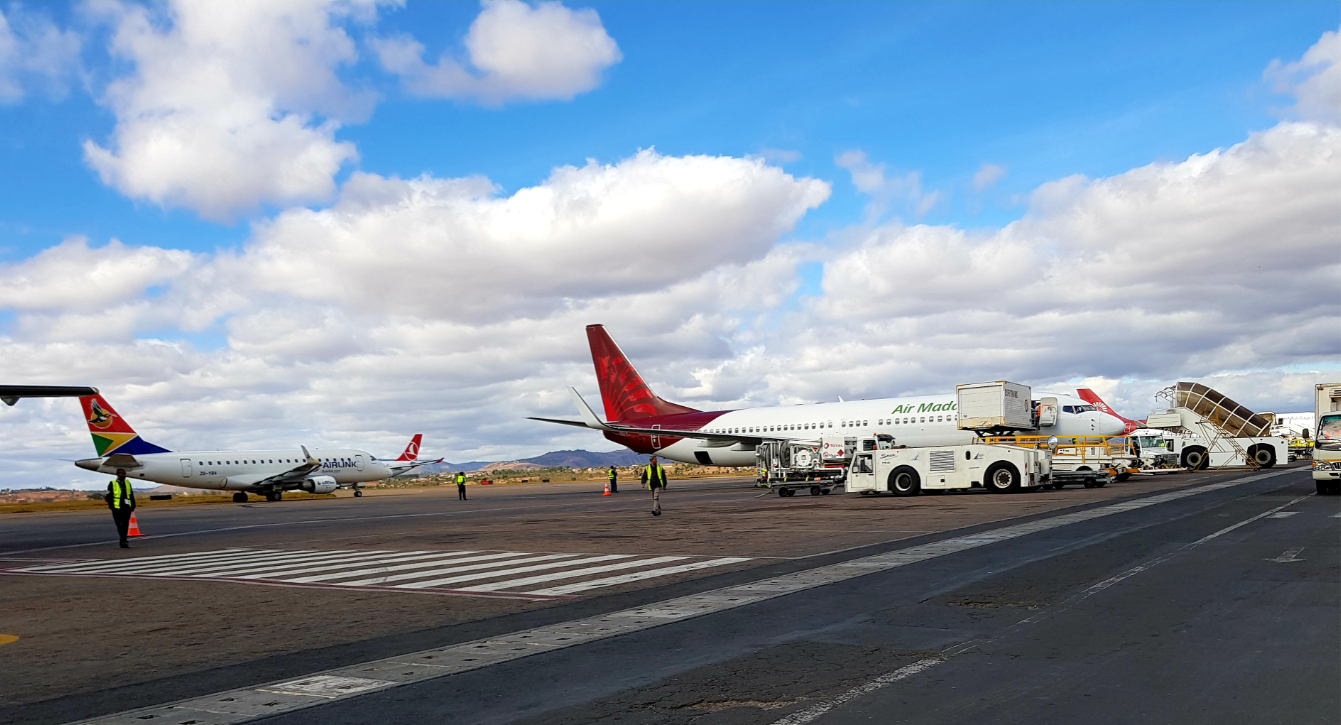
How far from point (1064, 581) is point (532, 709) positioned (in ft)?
24.7

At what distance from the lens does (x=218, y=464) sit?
58.0 meters

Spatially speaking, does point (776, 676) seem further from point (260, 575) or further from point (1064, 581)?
point (260, 575)

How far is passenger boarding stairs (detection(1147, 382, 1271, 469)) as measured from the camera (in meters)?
56.2

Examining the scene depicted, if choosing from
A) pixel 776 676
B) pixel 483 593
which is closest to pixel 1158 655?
pixel 776 676

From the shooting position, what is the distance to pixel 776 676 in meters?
6.75

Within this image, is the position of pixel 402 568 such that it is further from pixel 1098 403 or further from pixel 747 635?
pixel 1098 403

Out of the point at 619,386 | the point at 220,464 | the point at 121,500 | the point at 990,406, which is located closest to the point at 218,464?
the point at 220,464

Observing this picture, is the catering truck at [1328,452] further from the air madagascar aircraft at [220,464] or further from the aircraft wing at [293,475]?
the aircraft wing at [293,475]

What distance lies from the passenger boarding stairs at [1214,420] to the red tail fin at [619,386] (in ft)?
99.9

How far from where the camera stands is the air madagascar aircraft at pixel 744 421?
142 feet

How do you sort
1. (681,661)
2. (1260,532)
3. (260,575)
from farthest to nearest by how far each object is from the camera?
1. (1260,532)
2. (260,575)
3. (681,661)

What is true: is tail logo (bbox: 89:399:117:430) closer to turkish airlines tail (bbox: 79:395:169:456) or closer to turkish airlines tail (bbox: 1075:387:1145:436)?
turkish airlines tail (bbox: 79:395:169:456)

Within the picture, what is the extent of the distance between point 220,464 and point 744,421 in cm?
3316

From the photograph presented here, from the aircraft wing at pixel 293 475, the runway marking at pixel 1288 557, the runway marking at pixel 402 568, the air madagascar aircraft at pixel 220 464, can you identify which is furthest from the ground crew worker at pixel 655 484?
the aircraft wing at pixel 293 475
